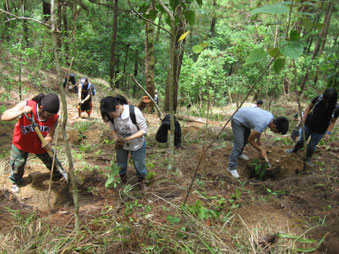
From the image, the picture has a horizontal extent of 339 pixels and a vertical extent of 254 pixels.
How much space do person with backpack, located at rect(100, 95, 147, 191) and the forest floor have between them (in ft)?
1.52

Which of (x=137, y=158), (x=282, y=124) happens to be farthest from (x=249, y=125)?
(x=137, y=158)

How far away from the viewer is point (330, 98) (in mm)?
3588

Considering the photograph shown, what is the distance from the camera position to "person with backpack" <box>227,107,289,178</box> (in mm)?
3643

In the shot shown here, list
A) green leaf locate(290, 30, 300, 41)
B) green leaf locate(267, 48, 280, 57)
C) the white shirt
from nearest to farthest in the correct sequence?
1. green leaf locate(290, 30, 300, 41)
2. green leaf locate(267, 48, 280, 57)
3. the white shirt

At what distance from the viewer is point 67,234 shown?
2.21m

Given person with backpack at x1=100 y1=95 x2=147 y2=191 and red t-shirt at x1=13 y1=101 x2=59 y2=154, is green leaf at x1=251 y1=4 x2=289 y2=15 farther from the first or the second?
red t-shirt at x1=13 y1=101 x2=59 y2=154

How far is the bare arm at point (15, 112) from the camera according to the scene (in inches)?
98.0

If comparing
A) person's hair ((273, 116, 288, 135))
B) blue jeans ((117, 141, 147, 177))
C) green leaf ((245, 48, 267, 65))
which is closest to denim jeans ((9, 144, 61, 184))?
blue jeans ((117, 141, 147, 177))

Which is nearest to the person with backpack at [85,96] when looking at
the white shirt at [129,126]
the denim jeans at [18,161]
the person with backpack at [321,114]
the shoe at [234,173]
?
the denim jeans at [18,161]

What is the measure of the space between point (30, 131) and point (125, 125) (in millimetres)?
1241

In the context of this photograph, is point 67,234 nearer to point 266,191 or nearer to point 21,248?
point 21,248

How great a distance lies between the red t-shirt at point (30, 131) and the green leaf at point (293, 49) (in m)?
2.79

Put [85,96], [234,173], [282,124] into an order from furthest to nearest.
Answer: [85,96] < [234,173] < [282,124]

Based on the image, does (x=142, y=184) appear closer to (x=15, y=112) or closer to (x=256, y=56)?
(x=15, y=112)
